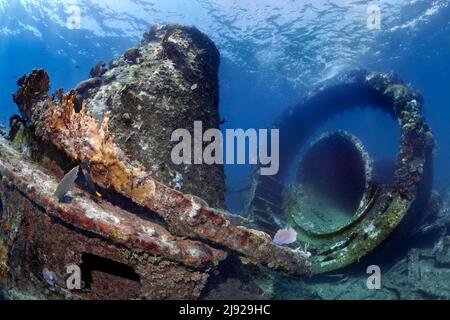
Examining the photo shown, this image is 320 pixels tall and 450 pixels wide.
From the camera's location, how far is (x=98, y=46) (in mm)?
36875

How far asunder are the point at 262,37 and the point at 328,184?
2077 centimetres

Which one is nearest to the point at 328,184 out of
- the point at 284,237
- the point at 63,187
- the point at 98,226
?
the point at 284,237

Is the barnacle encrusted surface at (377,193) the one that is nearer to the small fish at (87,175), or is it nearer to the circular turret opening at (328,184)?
the circular turret opening at (328,184)

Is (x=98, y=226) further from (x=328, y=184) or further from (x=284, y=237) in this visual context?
(x=328, y=184)

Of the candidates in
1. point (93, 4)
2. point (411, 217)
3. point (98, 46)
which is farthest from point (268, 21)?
point (411, 217)

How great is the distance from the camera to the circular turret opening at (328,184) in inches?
418

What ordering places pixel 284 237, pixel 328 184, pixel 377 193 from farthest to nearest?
pixel 328 184, pixel 377 193, pixel 284 237

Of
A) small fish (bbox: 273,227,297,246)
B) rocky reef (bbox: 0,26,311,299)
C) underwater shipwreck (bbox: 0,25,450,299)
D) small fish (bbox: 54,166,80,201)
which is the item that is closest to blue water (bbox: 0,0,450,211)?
underwater shipwreck (bbox: 0,25,450,299)

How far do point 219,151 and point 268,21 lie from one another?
22.8 metres

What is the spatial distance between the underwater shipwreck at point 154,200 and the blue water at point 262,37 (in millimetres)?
9288

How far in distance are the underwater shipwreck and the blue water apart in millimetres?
9288

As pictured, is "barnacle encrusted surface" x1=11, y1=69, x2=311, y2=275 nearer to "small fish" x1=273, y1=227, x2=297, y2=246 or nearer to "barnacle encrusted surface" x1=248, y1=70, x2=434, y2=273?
"small fish" x1=273, y1=227, x2=297, y2=246

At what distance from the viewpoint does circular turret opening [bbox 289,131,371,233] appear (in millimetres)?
10609

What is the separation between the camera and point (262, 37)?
1152 inches
